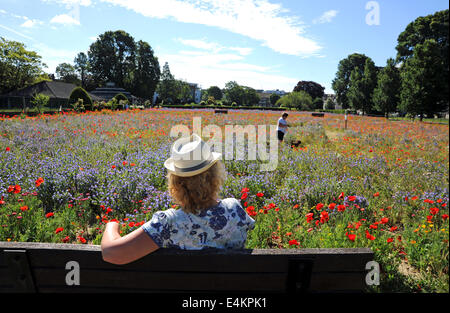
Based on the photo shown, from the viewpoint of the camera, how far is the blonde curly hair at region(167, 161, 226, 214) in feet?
5.73

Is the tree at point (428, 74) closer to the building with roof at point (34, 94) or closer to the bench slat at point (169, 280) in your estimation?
the bench slat at point (169, 280)

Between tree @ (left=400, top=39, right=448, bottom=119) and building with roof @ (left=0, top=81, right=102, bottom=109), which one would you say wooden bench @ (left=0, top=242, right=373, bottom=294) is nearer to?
tree @ (left=400, top=39, right=448, bottom=119)

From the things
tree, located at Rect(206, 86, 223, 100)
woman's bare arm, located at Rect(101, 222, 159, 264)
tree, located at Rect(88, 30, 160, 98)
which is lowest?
woman's bare arm, located at Rect(101, 222, 159, 264)

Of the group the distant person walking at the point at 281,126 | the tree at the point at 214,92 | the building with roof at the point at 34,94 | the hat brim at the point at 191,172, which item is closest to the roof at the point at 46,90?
the building with roof at the point at 34,94

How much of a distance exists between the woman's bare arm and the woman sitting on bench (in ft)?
0.06

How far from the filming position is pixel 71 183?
4.69 m

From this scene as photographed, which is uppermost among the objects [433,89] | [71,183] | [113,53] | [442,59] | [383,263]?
[113,53]

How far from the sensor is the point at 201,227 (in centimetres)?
177

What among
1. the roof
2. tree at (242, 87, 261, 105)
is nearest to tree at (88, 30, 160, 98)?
the roof

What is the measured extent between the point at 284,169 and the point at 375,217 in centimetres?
256

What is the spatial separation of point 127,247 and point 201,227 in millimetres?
473

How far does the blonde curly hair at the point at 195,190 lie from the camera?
175 cm
